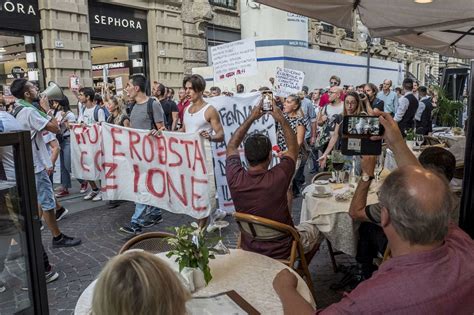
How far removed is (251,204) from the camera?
2871 mm

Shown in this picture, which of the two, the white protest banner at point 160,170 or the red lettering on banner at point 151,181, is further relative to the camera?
the red lettering on banner at point 151,181

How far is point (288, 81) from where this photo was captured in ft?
26.8

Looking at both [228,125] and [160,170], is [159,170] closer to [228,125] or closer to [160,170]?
[160,170]

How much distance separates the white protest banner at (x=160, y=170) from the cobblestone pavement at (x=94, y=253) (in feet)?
1.85

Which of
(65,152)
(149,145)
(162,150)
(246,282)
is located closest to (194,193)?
(162,150)

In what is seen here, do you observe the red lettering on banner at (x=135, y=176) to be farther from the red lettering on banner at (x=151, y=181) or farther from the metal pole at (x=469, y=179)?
the metal pole at (x=469, y=179)

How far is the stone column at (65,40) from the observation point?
10922 millimetres

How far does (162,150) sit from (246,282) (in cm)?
306

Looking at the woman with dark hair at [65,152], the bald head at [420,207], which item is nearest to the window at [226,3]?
the woman with dark hair at [65,152]

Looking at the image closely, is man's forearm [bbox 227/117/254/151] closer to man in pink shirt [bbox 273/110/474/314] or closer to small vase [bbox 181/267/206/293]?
small vase [bbox 181/267/206/293]

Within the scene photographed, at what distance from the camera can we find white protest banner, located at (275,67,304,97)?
318 inches

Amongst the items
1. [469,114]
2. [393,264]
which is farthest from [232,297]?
[469,114]

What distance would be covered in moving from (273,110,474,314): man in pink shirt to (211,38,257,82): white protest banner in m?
5.68

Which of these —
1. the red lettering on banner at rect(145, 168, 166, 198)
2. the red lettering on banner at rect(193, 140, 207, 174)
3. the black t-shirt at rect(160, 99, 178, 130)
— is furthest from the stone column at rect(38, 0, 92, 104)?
the red lettering on banner at rect(193, 140, 207, 174)
